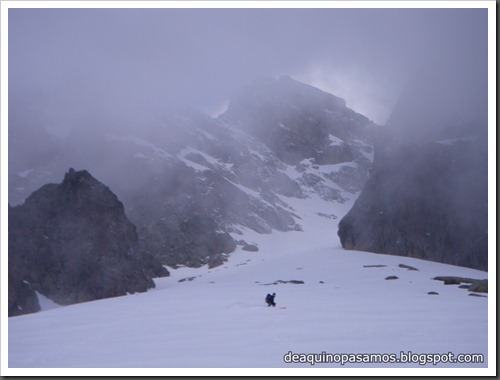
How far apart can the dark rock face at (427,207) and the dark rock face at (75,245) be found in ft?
78.9

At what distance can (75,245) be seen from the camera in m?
41.5

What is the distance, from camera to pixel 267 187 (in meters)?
135

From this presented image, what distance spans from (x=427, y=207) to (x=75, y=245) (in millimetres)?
34886

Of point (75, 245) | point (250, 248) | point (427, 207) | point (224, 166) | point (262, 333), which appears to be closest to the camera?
point (262, 333)

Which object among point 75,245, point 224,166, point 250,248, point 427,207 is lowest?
point 250,248

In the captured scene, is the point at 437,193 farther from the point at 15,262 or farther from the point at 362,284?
the point at 15,262

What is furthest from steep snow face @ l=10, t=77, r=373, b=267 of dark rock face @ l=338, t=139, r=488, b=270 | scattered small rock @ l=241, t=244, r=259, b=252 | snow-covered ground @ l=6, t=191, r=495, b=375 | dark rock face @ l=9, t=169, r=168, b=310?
snow-covered ground @ l=6, t=191, r=495, b=375

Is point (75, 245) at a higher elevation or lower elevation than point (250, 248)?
higher

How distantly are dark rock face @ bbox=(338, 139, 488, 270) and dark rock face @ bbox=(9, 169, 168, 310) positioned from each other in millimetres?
24056

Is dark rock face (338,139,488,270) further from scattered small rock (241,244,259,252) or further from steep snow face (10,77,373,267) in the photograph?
scattered small rock (241,244,259,252)

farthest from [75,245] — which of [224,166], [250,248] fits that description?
[224,166]

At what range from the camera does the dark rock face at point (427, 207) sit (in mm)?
37719

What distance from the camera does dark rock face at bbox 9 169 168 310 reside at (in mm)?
38706

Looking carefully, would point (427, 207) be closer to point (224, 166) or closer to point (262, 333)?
point (262, 333)
